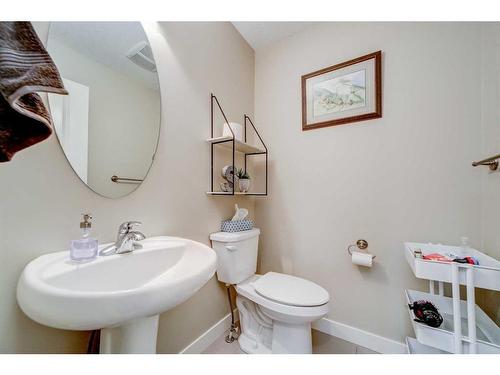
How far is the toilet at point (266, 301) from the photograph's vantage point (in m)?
1.02

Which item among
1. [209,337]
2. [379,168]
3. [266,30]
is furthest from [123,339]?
[266,30]

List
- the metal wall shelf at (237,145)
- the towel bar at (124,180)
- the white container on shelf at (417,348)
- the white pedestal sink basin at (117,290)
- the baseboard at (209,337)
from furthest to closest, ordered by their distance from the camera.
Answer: the metal wall shelf at (237,145) → the baseboard at (209,337) → the white container on shelf at (417,348) → the towel bar at (124,180) → the white pedestal sink basin at (117,290)

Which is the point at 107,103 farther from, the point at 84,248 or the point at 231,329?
the point at 231,329

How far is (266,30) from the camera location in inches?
61.1

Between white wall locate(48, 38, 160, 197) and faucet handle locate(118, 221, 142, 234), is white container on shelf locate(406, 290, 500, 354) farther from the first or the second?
white wall locate(48, 38, 160, 197)

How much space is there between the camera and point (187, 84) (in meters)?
1.15

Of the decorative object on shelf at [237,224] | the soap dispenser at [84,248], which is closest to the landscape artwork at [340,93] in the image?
the decorative object on shelf at [237,224]

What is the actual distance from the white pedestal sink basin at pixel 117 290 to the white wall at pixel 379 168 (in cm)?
93

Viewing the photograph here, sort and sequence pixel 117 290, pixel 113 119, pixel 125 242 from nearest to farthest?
pixel 117 290, pixel 125 242, pixel 113 119

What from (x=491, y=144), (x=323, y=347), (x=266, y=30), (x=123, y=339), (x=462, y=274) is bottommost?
(x=323, y=347)

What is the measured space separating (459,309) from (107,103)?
1.58 metres

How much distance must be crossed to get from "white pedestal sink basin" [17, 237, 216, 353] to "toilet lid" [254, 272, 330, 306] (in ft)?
1.70

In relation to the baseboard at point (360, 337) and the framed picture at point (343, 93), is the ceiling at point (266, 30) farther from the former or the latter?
the baseboard at point (360, 337)

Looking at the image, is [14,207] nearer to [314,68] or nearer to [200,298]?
[200,298]
